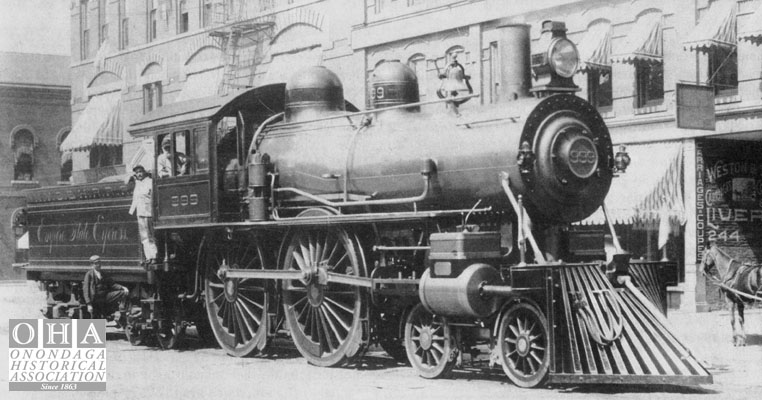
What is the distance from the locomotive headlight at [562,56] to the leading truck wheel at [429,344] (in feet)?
9.37

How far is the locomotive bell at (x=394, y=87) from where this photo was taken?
12.3 metres

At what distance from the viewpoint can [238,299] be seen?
13.5 m

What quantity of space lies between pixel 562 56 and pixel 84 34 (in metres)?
31.4

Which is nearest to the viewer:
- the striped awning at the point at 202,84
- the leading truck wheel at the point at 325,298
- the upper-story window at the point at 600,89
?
the leading truck wheel at the point at 325,298

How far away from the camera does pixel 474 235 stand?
10.2 metres

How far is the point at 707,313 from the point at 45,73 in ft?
111

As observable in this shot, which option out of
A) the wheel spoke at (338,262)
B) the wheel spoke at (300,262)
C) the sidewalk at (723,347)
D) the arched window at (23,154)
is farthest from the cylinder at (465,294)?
the arched window at (23,154)

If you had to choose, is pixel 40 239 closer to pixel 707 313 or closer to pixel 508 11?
pixel 508 11

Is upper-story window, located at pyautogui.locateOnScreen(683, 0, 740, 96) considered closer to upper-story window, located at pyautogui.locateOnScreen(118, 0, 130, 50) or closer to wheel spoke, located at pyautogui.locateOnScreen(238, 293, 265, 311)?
wheel spoke, located at pyautogui.locateOnScreen(238, 293, 265, 311)

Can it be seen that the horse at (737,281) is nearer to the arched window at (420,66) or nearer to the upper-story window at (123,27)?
the arched window at (420,66)

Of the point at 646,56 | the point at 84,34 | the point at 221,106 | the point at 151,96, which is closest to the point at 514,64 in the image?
the point at 221,106

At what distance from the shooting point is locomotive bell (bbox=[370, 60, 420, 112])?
12305 mm

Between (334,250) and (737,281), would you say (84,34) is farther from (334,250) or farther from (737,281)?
(737,281)

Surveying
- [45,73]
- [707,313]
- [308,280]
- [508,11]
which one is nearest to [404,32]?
[508,11]
